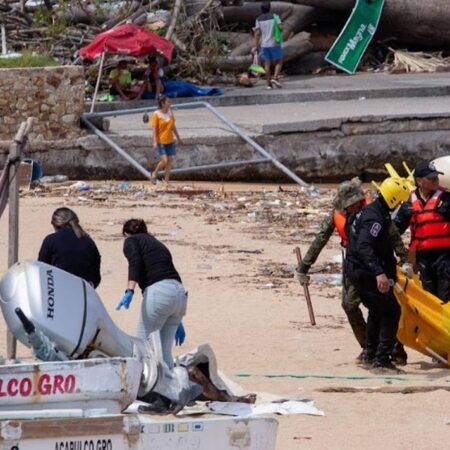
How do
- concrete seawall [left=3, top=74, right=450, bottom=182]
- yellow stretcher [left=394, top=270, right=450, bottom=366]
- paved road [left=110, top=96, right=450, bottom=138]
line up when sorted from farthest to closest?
1. paved road [left=110, top=96, right=450, bottom=138]
2. concrete seawall [left=3, top=74, right=450, bottom=182]
3. yellow stretcher [left=394, top=270, right=450, bottom=366]

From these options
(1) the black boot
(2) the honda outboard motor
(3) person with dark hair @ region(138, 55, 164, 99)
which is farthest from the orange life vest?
(3) person with dark hair @ region(138, 55, 164, 99)

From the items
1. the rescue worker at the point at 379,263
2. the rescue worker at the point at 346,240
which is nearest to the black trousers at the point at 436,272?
the rescue worker at the point at 346,240

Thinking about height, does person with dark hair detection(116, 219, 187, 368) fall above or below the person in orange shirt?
above

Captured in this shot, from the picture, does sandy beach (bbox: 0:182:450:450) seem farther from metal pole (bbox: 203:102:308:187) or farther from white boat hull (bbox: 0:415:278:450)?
white boat hull (bbox: 0:415:278:450)

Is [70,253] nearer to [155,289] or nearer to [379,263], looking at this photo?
[155,289]

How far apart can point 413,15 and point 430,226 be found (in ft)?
59.3

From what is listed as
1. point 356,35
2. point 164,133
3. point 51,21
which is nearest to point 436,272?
point 164,133

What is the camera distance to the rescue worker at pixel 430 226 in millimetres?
11133

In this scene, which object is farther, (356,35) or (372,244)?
(356,35)

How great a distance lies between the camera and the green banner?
91.3 feet

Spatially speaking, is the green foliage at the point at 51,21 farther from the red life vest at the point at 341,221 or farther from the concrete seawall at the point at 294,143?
the red life vest at the point at 341,221

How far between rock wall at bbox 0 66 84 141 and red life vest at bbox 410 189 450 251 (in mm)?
11611

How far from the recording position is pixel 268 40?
2636cm

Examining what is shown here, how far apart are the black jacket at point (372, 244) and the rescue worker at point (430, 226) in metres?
0.72
